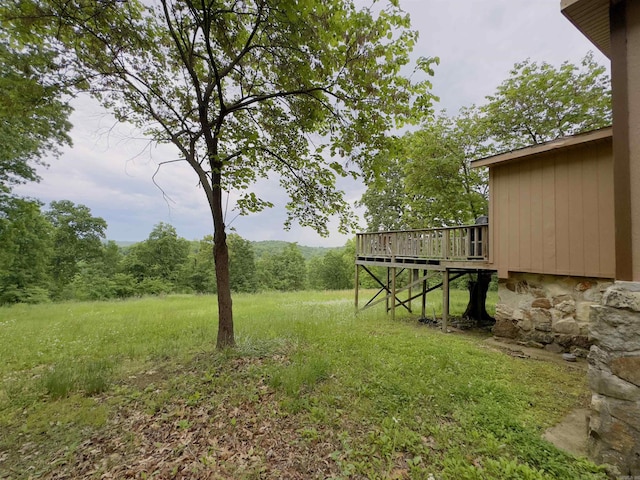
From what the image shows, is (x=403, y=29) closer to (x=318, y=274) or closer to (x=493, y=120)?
(x=493, y=120)

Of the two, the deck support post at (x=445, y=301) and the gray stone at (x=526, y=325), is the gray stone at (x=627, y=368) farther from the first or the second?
the deck support post at (x=445, y=301)

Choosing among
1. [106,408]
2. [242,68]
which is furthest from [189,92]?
[106,408]

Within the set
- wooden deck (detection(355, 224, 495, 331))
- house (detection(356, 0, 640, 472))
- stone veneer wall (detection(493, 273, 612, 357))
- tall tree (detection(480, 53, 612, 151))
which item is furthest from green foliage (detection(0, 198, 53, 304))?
tall tree (detection(480, 53, 612, 151))

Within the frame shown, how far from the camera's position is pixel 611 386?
7.39ft

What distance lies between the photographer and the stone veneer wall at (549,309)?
4.83 metres

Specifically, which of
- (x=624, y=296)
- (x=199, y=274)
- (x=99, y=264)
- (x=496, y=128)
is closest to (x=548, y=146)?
(x=624, y=296)

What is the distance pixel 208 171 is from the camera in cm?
482

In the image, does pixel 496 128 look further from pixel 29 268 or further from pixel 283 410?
pixel 29 268

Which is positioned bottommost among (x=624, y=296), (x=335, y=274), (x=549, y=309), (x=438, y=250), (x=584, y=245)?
(x=335, y=274)

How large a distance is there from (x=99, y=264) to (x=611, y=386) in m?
31.3

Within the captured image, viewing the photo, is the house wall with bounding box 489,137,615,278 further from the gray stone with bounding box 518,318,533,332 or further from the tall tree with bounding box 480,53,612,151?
the tall tree with bounding box 480,53,612,151

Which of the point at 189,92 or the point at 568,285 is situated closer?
the point at 568,285

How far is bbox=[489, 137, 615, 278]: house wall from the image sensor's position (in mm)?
4520

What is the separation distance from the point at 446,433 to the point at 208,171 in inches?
205
